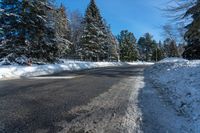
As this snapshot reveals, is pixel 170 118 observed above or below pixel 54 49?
below

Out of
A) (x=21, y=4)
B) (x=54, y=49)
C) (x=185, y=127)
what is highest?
(x=21, y=4)

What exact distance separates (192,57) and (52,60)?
19919mm

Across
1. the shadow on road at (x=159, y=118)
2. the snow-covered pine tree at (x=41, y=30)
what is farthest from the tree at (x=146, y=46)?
the shadow on road at (x=159, y=118)

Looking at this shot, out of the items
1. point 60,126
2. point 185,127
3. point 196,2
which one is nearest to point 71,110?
point 60,126

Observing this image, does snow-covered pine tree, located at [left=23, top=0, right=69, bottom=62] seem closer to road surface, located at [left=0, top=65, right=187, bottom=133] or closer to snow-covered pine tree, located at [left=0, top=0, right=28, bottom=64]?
snow-covered pine tree, located at [left=0, top=0, right=28, bottom=64]

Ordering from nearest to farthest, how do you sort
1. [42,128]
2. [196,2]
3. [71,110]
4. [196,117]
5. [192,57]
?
[42,128] → [196,117] → [71,110] → [196,2] → [192,57]

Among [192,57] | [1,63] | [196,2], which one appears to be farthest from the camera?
[192,57]

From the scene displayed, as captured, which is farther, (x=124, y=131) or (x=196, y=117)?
(x=196, y=117)

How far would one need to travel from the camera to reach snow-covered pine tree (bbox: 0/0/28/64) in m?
21.5

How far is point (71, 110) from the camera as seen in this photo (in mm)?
5469

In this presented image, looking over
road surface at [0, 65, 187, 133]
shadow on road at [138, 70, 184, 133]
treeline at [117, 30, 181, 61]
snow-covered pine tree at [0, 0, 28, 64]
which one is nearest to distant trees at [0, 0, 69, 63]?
snow-covered pine tree at [0, 0, 28, 64]

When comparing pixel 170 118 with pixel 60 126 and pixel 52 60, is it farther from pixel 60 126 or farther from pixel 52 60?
pixel 52 60

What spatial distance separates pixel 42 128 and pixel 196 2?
935 cm

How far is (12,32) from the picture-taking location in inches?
862
